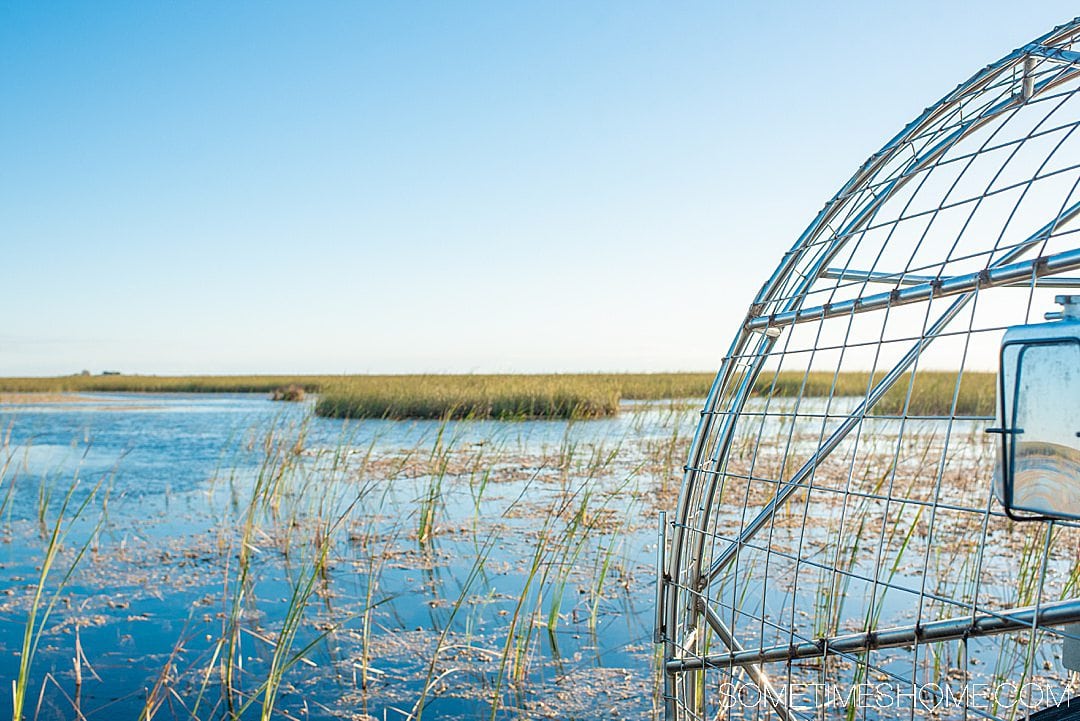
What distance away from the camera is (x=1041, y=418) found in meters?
1.02

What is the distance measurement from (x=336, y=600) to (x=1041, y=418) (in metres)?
2.93

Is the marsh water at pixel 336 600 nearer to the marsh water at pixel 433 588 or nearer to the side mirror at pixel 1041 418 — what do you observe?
the marsh water at pixel 433 588

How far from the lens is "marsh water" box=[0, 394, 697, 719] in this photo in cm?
251

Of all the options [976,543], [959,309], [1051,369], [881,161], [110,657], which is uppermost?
[881,161]

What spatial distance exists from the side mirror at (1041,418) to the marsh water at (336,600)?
4.19 feet

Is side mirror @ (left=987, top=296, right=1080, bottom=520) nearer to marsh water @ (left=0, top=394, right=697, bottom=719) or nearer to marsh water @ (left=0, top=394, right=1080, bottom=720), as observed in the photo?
marsh water @ (left=0, top=394, right=1080, bottom=720)

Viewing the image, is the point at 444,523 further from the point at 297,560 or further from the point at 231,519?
the point at 231,519

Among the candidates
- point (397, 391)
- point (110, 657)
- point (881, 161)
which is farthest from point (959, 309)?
point (397, 391)

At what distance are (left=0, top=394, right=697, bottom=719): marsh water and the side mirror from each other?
50.2 inches

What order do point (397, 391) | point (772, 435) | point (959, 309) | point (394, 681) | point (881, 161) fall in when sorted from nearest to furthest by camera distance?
point (959, 309) → point (881, 161) → point (394, 681) → point (772, 435) → point (397, 391)

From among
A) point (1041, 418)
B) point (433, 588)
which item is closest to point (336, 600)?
point (433, 588)

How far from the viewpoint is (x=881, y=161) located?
146 centimetres

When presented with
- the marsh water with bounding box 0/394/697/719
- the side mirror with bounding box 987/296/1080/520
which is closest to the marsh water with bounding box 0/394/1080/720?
the marsh water with bounding box 0/394/697/719

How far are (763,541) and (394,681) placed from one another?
2.24 meters
